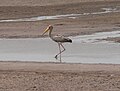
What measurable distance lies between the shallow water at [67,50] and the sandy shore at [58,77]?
1.66 meters

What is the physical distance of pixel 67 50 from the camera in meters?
20.2

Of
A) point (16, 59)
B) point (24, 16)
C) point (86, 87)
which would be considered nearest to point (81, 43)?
point (16, 59)

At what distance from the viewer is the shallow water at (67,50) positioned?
17.7 meters

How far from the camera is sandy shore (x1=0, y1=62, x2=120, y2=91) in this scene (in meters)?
12.0

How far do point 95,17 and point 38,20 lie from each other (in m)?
3.82

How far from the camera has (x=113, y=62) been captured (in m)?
16.6

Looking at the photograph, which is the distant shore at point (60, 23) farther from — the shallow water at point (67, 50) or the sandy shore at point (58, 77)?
the sandy shore at point (58, 77)

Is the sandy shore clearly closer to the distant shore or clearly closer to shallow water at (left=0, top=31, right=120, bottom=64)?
shallow water at (left=0, top=31, right=120, bottom=64)

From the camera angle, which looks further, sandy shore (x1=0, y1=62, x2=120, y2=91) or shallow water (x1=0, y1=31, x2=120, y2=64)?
shallow water (x1=0, y1=31, x2=120, y2=64)

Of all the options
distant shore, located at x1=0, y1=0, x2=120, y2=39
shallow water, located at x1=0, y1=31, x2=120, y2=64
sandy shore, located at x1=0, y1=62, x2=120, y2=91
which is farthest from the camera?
distant shore, located at x1=0, y1=0, x2=120, y2=39

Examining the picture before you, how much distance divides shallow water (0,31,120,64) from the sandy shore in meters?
1.66

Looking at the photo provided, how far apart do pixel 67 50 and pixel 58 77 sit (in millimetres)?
6860

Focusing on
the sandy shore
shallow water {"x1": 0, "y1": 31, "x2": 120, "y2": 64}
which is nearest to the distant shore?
shallow water {"x1": 0, "y1": 31, "x2": 120, "y2": 64}

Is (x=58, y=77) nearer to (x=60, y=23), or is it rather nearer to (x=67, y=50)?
(x=67, y=50)
